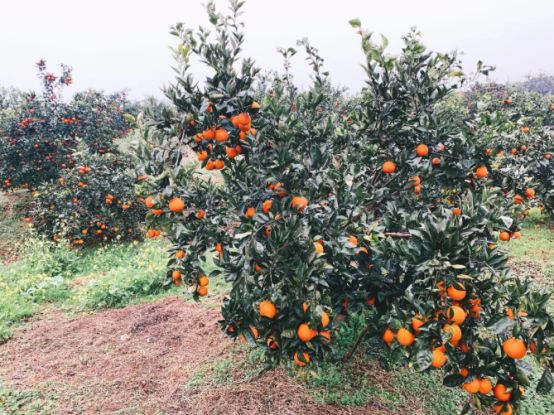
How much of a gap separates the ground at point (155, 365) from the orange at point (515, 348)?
1.00 metres

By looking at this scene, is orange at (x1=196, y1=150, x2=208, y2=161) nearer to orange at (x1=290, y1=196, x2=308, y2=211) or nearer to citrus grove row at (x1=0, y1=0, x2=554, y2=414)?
citrus grove row at (x1=0, y1=0, x2=554, y2=414)

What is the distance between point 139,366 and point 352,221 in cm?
261

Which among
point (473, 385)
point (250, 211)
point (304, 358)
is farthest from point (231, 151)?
point (473, 385)

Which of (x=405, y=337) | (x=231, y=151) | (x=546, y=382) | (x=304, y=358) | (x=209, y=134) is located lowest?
(x=546, y=382)

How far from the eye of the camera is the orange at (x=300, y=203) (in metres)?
2.14

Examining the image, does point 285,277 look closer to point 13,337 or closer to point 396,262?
point 396,262

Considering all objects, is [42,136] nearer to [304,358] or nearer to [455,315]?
[304,358]

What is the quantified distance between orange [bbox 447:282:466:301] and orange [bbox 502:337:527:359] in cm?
30

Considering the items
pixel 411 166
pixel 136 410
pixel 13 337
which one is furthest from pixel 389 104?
pixel 13 337

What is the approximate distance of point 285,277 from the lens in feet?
6.57

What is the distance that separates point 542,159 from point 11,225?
11541mm

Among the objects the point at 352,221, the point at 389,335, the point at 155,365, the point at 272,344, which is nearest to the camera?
the point at 389,335

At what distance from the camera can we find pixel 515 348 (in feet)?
5.86

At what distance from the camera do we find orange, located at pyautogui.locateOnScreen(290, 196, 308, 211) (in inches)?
84.3
